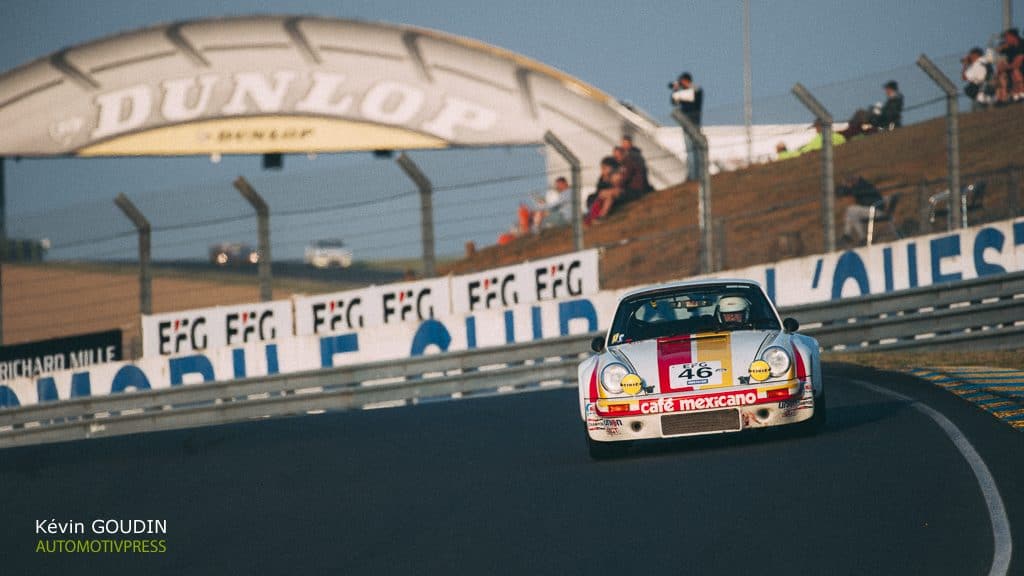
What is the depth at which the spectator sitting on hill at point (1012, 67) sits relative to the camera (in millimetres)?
22688

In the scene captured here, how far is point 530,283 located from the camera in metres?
19.8

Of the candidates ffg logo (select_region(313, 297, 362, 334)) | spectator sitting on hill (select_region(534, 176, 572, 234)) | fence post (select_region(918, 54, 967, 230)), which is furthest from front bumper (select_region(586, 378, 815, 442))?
spectator sitting on hill (select_region(534, 176, 572, 234))

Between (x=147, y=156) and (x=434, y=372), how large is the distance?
2867 cm

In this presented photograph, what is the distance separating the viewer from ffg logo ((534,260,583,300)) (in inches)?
760

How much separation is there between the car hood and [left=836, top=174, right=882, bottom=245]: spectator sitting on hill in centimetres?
1208

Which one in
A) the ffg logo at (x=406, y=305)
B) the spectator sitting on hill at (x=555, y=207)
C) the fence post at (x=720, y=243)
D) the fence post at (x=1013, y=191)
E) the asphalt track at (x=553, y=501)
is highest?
the spectator sitting on hill at (x=555, y=207)

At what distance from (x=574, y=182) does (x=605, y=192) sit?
6174 mm

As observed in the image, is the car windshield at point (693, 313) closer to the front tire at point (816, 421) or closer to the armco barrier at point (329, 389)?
the front tire at point (816, 421)

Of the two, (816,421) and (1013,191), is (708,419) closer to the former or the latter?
(816,421)

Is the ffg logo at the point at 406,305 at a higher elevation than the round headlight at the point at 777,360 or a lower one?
higher

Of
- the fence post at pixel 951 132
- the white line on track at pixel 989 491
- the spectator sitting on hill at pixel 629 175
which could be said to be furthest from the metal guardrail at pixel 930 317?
the spectator sitting on hill at pixel 629 175

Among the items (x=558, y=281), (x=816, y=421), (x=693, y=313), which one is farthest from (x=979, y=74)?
(x=816, y=421)

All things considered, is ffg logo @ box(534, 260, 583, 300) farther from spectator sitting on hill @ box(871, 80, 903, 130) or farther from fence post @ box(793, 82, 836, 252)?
spectator sitting on hill @ box(871, 80, 903, 130)

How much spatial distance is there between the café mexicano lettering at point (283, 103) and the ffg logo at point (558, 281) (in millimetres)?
23847
